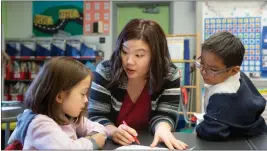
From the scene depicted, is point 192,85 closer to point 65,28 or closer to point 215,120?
point 65,28

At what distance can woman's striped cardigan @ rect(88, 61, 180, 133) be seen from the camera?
42.8 inches

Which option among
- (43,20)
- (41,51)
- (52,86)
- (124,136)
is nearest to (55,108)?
(52,86)

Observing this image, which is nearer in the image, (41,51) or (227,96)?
(227,96)

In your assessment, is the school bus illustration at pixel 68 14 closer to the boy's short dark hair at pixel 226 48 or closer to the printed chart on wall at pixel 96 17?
the printed chart on wall at pixel 96 17

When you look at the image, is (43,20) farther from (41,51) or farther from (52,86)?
(52,86)

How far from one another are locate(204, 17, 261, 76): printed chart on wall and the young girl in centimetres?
262

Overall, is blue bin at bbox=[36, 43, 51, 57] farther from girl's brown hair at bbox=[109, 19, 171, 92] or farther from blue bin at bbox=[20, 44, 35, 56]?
girl's brown hair at bbox=[109, 19, 171, 92]

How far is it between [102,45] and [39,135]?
3956mm

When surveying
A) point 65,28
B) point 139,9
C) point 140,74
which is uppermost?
point 139,9

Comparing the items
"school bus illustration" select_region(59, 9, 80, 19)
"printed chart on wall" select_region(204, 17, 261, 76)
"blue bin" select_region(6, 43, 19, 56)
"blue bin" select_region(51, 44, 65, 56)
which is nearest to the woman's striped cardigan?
"printed chart on wall" select_region(204, 17, 261, 76)

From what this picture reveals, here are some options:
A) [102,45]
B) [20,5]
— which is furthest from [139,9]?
[20,5]

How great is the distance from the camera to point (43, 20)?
16.0 ft

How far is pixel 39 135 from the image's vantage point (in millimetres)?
745

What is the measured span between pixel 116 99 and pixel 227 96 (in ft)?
1.40
